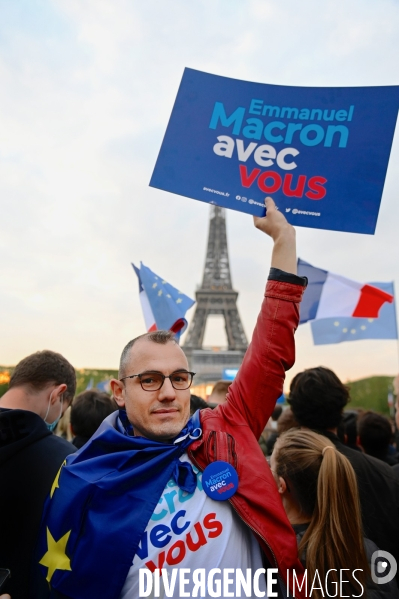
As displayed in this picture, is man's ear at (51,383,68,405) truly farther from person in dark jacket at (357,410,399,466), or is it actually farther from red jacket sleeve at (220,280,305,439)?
person in dark jacket at (357,410,399,466)

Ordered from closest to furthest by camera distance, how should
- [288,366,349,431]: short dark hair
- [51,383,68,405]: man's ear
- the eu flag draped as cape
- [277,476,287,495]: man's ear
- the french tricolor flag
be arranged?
the eu flag draped as cape
[277,476,287,495]: man's ear
[51,383,68,405]: man's ear
[288,366,349,431]: short dark hair
the french tricolor flag

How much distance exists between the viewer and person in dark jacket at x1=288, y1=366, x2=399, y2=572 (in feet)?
8.78

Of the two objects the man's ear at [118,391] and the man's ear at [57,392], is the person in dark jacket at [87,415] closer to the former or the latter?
the man's ear at [57,392]

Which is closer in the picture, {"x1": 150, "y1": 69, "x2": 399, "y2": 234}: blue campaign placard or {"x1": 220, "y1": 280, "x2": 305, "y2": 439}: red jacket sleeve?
{"x1": 220, "y1": 280, "x2": 305, "y2": 439}: red jacket sleeve

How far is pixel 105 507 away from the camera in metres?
1.79

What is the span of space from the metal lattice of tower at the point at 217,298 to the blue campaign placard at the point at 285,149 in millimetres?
40547

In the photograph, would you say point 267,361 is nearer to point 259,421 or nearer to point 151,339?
point 259,421

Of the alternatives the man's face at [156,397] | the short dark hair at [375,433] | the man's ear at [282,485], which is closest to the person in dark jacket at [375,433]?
the short dark hair at [375,433]

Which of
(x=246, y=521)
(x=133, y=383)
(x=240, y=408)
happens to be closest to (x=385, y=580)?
(x=246, y=521)

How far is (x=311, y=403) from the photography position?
3.12m

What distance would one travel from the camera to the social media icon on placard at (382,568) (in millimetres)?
2088

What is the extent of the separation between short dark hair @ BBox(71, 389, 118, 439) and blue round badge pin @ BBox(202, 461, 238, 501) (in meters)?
2.39

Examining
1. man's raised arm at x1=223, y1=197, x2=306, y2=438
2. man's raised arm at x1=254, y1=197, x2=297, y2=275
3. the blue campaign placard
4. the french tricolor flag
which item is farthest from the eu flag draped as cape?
the french tricolor flag

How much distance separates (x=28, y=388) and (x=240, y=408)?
56.1 inches
